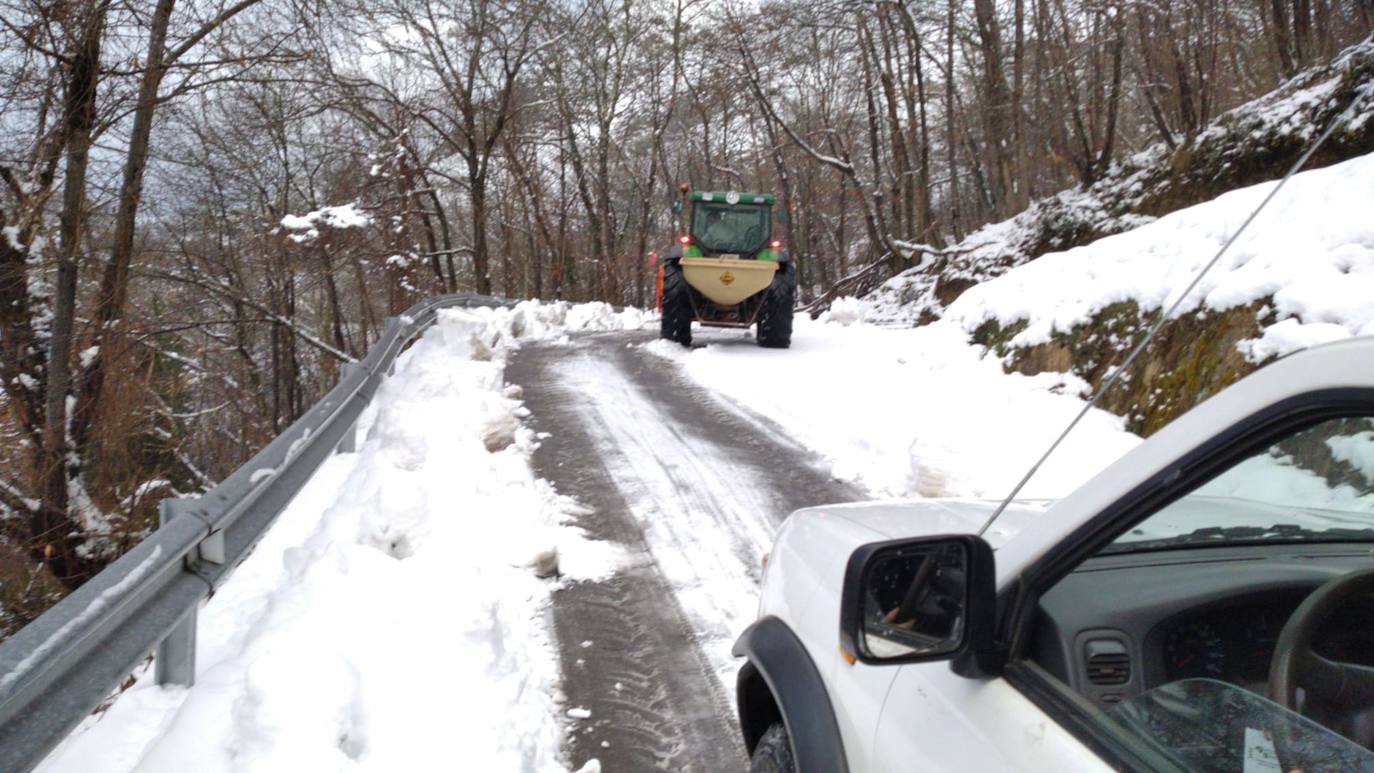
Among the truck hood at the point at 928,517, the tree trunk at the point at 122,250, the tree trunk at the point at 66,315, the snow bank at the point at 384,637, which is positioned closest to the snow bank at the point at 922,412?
the snow bank at the point at 384,637

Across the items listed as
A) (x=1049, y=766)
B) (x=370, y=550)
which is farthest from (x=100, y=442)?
(x=1049, y=766)

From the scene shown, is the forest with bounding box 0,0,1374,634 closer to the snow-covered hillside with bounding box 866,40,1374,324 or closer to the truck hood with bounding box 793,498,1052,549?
the snow-covered hillside with bounding box 866,40,1374,324

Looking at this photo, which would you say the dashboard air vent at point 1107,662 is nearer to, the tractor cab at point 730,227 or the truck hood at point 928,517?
the truck hood at point 928,517

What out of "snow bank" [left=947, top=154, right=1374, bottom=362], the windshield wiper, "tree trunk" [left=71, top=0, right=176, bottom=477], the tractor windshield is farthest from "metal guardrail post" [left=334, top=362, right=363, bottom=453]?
the tractor windshield

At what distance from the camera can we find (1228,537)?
177cm

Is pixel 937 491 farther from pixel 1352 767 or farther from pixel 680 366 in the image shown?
pixel 680 366

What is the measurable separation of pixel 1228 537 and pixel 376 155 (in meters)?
25.1

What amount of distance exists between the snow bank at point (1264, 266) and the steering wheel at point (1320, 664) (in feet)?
10.6

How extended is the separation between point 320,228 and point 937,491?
465 inches

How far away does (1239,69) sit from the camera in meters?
16.9

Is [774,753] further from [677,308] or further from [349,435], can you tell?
Result: [677,308]

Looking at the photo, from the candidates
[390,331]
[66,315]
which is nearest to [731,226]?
[390,331]

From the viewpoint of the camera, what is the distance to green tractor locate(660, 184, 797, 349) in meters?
14.1

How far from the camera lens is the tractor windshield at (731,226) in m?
14.9
